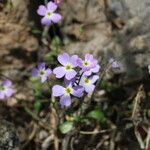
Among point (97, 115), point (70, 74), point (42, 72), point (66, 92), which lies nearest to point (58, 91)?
point (66, 92)

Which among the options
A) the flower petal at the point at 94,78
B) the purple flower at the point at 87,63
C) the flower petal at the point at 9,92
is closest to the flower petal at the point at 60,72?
the purple flower at the point at 87,63

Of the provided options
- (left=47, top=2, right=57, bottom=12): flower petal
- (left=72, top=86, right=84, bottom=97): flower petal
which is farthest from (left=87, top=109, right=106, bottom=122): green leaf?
(left=47, top=2, right=57, bottom=12): flower petal

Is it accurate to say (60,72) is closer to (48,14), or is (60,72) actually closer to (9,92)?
(48,14)

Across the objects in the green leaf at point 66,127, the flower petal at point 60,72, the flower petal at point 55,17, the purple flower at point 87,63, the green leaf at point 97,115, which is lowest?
the green leaf at point 66,127

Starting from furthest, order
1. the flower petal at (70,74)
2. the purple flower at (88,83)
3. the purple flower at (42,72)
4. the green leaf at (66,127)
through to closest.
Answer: the green leaf at (66,127) < the purple flower at (42,72) < the purple flower at (88,83) < the flower petal at (70,74)

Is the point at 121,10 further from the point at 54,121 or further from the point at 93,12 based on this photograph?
A: the point at 54,121

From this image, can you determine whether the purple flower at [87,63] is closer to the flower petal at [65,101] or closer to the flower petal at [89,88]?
the flower petal at [89,88]
